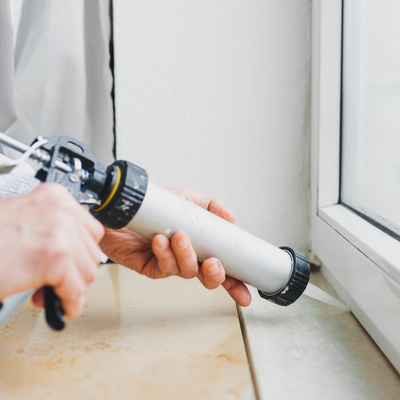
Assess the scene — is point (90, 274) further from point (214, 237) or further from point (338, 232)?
point (338, 232)

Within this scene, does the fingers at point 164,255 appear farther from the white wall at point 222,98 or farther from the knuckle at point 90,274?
the white wall at point 222,98

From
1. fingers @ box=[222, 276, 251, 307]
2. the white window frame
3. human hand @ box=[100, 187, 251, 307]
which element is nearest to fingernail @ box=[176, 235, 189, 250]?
human hand @ box=[100, 187, 251, 307]

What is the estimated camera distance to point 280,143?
2.23ft

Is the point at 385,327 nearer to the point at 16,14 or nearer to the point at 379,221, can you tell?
the point at 379,221

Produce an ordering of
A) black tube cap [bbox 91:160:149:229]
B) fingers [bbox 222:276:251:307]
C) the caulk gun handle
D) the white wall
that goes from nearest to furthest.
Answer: the caulk gun handle, black tube cap [bbox 91:160:149:229], fingers [bbox 222:276:251:307], the white wall

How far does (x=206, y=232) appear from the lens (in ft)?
1.31

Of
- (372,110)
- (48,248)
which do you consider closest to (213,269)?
(48,248)

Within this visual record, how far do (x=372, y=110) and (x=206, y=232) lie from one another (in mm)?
324

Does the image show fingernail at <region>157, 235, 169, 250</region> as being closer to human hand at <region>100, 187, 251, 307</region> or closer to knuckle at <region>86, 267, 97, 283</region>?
human hand at <region>100, 187, 251, 307</region>

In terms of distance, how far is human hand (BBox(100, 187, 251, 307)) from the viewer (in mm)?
395

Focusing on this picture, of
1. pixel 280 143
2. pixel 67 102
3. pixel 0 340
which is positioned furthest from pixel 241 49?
pixel 0 340

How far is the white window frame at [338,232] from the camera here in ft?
1.24

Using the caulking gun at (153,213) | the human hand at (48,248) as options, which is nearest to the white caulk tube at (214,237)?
the caulking gun at (153,213)

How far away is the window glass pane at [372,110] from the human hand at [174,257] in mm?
218
